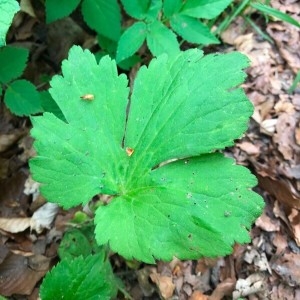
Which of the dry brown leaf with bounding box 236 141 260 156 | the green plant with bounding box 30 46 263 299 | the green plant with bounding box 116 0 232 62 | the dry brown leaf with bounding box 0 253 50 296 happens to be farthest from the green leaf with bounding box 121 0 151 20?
the dry brown leaf with bounding box 0 253 50 296

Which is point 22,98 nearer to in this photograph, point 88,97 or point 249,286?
point 88,97

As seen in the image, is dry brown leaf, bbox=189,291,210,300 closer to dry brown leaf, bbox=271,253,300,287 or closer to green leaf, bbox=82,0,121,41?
dry brown leaf, bbox=271,253,300,287

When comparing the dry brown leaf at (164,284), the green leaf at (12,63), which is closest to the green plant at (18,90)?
the green leaf at (12,63)

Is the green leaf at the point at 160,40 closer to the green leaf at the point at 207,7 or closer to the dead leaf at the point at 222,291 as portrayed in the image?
the green leaf at the point at 207,7

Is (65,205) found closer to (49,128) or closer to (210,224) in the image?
(49,128)

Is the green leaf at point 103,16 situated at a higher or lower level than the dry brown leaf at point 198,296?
higher

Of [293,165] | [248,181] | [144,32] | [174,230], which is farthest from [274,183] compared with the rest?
[144,32]
